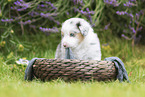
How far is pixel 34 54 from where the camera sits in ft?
12.1

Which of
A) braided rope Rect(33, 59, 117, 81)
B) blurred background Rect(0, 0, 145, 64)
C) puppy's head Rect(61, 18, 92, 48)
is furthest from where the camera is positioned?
blurred background Rect(0, 0, 145, 64)

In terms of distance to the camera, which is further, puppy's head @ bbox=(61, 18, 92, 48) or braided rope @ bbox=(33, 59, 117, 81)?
puppy's head @ bbox=(61, 18, 92, 48)

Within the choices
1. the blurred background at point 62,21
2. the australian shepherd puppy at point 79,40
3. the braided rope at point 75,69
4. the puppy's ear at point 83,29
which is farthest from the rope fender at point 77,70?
the blurred background at point 62,21

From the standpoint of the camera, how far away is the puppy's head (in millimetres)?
2287

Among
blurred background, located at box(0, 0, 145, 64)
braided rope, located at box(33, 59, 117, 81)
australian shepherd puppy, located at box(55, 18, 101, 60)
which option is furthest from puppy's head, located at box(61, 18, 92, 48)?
blurred background, located at box(0, 0, 145, 64)

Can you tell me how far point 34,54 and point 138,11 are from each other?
218 centimetres

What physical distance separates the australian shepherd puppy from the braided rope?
0.83 ft

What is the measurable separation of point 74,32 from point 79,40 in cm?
11

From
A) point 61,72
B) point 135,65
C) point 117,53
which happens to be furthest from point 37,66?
point 117,53

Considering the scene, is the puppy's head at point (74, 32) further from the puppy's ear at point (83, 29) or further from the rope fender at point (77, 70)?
the rope fender at point (77, 70)

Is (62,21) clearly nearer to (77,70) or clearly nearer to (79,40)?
(79,40)

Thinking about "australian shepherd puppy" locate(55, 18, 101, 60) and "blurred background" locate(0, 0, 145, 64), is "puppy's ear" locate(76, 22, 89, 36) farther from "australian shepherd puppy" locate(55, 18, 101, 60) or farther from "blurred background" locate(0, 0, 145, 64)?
"blurred background" locate(0, 0, 145, 64)

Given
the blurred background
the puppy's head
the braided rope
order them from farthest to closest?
the blurred background < the puppy's head < the braided rope

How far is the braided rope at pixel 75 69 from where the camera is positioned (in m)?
2.09
